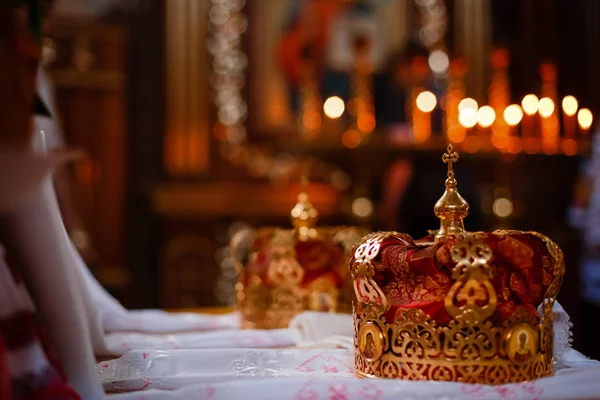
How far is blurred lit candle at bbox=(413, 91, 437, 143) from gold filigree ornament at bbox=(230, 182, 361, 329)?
1.98m

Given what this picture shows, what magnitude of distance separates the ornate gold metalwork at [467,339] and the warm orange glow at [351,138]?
90.3 inches

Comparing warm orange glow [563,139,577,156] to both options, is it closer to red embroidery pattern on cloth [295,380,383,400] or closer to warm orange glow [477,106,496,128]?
warm orange glow [477,106,496,128]

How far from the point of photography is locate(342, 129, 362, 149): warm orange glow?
3.26 metres

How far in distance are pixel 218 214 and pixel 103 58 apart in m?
0.98

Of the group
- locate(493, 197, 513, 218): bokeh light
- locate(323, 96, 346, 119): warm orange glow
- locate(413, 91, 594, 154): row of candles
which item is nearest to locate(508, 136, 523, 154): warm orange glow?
locate(413, 91, 594, 154): row of candles

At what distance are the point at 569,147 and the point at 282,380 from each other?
6.83 feet

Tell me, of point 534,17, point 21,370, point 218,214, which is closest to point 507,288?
point 21,370

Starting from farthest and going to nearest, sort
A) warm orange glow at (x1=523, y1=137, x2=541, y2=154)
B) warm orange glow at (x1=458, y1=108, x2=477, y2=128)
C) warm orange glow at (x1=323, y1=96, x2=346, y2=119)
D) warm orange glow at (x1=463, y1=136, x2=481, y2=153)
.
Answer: warm orange glow at (x1=323, y1=96, x2=346, y2=119) < warm orange glow at (x1=463, y1=136, x2=481, y2=153) < warm orange glow at (x1=523, y1=137, x2=541, y2=154) < warm orange glow at (x1=458, y1=108, x2=477, y2=128)

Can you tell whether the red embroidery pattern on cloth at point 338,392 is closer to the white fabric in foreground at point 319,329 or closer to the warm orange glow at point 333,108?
the white fabric in foreground at point 319,329

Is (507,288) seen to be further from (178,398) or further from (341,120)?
(341,120)

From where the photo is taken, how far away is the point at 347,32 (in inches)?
157

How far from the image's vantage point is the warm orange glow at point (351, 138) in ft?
10.7

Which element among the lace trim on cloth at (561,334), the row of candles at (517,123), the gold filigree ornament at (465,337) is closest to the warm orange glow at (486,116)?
the row of candles at (517,123)

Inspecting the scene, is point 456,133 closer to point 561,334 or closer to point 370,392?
point 561,334
